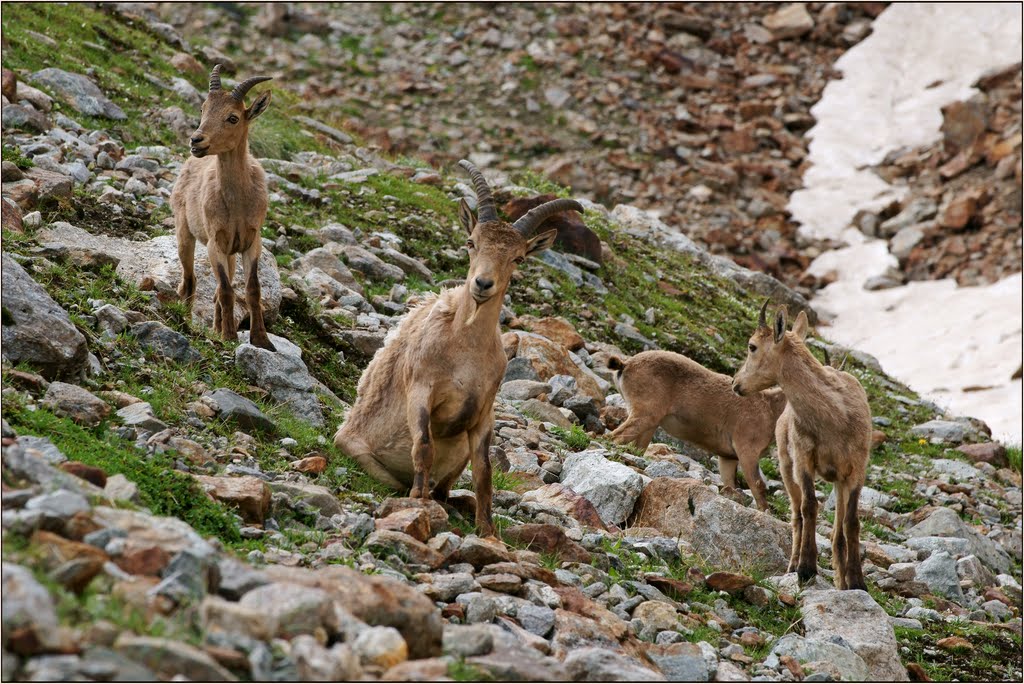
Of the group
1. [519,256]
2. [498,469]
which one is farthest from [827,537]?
[519,256]

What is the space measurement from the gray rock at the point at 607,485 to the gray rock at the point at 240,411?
9.15 ft

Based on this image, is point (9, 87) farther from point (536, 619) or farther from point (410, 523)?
point (536, 619)

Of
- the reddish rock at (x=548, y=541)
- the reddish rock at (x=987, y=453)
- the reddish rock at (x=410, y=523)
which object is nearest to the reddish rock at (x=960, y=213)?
the reddish rock at (x=987, y=453)

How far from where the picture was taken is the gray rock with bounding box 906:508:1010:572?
12.2 meters

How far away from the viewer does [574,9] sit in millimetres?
34062

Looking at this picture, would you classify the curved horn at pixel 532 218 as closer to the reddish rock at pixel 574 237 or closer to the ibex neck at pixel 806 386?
the ibex neck at pixel 806 386

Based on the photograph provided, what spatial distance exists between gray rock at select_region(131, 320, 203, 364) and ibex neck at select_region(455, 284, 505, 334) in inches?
93.9

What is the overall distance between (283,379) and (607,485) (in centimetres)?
287

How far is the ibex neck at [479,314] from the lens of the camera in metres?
8.31

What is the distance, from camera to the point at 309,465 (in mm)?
8109

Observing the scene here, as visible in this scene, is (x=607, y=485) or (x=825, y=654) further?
(x=607, y=485)

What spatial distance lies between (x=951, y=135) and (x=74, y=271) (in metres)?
24.4

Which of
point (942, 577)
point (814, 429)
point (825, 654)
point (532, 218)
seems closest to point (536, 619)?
point (825, 654)

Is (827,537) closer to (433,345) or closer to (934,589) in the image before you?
(934,589)
